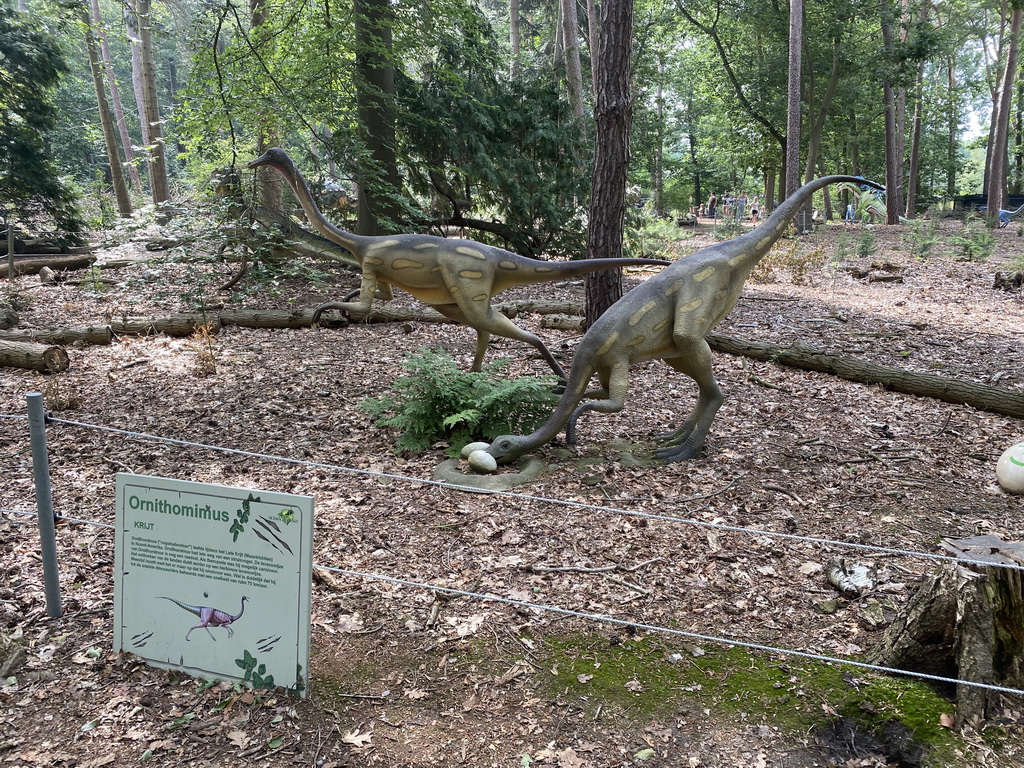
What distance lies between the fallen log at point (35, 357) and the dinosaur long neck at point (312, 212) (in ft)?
Answer: 11.3

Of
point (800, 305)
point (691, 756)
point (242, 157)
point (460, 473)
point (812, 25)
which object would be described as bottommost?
point (691, 756)

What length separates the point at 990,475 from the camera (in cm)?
458

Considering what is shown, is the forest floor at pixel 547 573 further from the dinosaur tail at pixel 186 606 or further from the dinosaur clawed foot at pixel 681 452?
the dinosaur tail at pixel 186 606

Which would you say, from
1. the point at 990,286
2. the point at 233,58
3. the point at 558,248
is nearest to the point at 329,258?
the point at 233,58

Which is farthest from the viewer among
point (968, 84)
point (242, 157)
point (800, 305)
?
point (968, 84)

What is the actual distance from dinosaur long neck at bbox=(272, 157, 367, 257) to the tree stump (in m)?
4.76

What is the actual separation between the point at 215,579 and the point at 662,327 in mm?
3161

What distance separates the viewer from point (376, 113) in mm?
10453

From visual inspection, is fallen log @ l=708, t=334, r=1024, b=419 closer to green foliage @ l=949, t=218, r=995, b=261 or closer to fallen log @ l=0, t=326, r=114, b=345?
fallen log @ l=0, t=326, r=114, b=345

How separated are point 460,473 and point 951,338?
257 inches

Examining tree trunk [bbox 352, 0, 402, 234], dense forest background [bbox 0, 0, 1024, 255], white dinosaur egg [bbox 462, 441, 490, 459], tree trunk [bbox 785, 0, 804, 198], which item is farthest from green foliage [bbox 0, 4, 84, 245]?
tree trunk [bbox 785, 0, 804, 198]

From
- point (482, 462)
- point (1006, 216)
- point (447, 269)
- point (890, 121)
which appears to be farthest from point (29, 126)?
point (1006, 216)

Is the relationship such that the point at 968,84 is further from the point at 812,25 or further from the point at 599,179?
the point at 599,179

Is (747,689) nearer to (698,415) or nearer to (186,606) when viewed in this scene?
(186,606)
